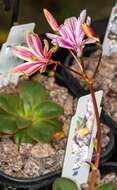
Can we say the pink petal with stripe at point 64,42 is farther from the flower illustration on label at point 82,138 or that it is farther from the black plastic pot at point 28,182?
the black plastic pot at point 28,182

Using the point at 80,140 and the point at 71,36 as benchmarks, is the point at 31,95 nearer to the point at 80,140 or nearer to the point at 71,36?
the point at 80,140

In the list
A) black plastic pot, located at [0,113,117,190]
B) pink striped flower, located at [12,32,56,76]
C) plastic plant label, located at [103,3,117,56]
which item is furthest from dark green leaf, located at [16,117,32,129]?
plastic plant label, located at [103,3,117,56]

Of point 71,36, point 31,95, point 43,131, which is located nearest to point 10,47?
point 31,95

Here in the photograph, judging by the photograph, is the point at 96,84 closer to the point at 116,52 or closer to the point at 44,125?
the point at 116,52

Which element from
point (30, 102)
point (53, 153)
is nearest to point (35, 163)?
point (53, 153)

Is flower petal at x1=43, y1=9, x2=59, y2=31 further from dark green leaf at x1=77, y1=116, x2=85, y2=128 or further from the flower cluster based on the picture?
dark green leaf at x1=77, y1=116, x2=85, y2=128

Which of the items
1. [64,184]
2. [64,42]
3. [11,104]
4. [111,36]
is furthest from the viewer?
[111,36]
